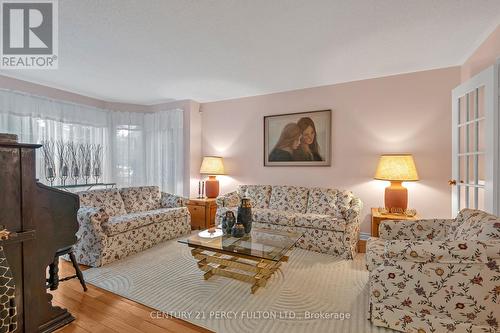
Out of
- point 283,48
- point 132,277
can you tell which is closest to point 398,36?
point 283,48

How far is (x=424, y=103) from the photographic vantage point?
10.7ft

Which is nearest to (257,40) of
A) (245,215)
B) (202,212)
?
(245,215)

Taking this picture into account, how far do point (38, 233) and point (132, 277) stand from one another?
3.68 ft

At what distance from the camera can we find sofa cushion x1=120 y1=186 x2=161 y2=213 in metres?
3.79

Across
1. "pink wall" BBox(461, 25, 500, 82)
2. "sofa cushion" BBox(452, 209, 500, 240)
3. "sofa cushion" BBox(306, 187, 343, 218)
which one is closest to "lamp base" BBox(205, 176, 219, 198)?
"sofa cushion" BBox(306, 187, 343, 218)

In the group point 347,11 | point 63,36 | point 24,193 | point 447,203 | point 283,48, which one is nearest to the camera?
point 24,193

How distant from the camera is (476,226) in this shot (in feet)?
5.61

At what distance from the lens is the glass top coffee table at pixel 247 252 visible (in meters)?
2.11

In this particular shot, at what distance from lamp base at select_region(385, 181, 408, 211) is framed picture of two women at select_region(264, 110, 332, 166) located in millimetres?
1037

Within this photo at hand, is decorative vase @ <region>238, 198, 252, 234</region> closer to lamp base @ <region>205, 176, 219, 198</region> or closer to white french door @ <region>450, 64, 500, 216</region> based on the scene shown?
lamp base @ <region>205, 176, 219, 198</region>

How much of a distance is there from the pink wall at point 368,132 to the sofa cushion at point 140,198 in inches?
60.4

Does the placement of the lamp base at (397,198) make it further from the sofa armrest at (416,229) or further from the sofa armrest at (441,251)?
the sofa armrest at (441,251)

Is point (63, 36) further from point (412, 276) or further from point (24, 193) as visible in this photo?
point (412, 276)

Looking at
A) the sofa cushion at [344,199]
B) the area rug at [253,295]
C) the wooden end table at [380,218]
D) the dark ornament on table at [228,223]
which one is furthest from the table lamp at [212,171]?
the wooden end table at [380,218]
